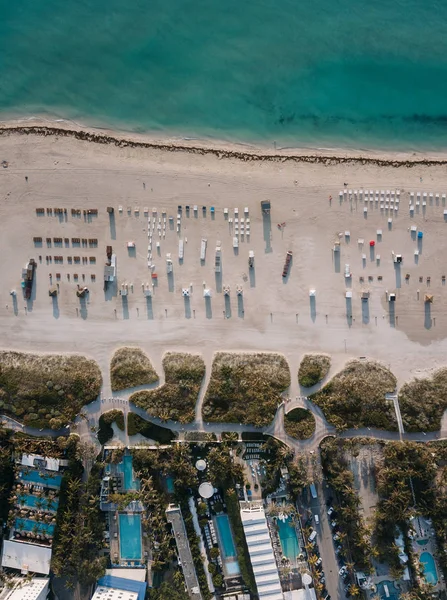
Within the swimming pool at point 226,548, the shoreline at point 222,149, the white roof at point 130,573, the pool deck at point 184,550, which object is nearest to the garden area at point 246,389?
the pool deck at point 184,550

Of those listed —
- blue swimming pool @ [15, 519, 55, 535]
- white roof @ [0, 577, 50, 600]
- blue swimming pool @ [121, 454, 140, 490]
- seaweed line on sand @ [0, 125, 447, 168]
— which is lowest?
white roof @ [0, 577, 50, 600]

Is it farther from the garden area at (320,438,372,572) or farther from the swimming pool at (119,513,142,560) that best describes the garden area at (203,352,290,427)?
the swimming pool at (119,513,142,560)

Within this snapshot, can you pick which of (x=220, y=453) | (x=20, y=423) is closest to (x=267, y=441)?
(x=220, y=453)

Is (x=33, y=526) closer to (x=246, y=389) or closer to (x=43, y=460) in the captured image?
(x=43, y=460)

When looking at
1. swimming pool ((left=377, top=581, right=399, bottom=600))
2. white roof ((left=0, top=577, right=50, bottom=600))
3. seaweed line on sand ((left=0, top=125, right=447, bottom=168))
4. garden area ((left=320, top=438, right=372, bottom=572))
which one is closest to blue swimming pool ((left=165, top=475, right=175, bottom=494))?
white roof ((left=0, top=577, right=50, bottom=600))

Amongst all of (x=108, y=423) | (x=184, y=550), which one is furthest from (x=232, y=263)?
(x=184, y=550)

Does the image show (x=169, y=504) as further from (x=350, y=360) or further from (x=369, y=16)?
(x=369, y=16)
